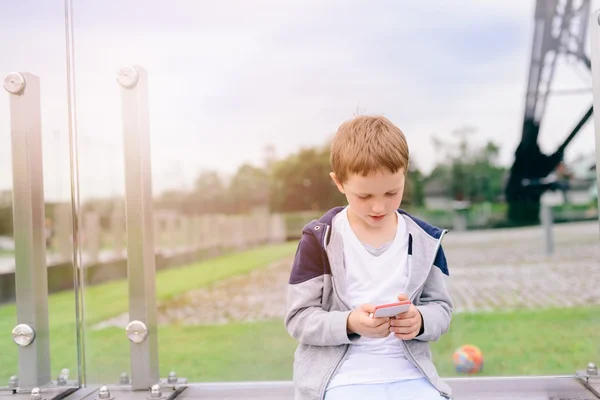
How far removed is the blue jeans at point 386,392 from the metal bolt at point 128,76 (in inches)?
43.8

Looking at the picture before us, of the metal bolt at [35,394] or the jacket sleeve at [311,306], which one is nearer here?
the jacket sleeve at [311,306]

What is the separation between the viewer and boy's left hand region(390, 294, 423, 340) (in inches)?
49.8

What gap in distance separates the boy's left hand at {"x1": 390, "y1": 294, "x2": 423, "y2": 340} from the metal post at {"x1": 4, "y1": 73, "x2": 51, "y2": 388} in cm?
120

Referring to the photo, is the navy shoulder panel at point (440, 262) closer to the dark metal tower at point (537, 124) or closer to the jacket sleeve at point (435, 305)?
the jacket sleeve at point (435, 305)

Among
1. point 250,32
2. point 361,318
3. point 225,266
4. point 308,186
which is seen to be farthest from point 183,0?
point 225,266

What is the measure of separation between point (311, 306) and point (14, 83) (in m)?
1.21

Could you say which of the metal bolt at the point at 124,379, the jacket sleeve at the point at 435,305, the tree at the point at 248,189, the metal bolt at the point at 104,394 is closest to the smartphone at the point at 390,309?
the jacket sleeve at the point at 435,305

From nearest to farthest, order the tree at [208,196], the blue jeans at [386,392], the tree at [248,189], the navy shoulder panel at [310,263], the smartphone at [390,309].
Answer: the smartphone at [390,309]
the blue jeans at [386,392]
the navy shoulder panel at [310,263]
the tree at [248,189]
the tree at [208,196]

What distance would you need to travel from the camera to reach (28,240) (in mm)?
1906

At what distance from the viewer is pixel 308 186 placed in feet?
11.1

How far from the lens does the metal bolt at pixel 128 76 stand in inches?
73.7

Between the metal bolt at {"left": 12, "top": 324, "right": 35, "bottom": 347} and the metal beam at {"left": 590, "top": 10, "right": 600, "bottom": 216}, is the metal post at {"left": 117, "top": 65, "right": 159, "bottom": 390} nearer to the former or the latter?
the metal bolt at {"left": 12, "top": 324, "right": 35, "bottom": 347}

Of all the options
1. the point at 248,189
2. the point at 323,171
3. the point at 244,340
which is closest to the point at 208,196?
the point at 248,189

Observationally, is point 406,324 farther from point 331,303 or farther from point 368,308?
point 331,303
